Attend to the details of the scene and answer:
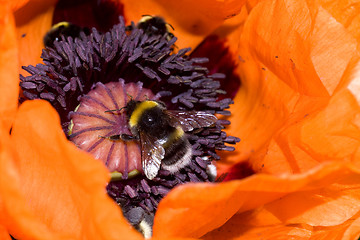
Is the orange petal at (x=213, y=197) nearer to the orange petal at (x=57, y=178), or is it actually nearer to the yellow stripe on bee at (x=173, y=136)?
the orange petal at (x=57, y=178)

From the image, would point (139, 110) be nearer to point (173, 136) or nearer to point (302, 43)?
point (173, 136)

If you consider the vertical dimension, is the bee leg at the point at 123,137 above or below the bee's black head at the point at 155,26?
below

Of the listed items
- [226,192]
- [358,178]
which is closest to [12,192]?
[226,192]

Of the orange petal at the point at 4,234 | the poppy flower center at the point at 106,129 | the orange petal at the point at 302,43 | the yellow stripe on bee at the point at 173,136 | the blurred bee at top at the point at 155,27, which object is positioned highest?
the orange petal at the point at 302,43

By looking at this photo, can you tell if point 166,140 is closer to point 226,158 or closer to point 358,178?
point 226,158

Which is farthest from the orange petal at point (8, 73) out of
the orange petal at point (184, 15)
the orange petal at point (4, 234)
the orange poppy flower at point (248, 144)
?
the orange petal at point (184, 15)

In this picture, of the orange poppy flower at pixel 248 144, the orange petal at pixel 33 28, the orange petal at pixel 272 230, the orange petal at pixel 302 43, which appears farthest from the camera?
the orange petal at pixel 33 28
